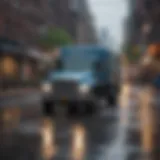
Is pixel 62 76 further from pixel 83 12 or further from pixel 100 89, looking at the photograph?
pixel 83 12

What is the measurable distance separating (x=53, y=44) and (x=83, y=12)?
45972mm

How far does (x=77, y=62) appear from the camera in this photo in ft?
88.0

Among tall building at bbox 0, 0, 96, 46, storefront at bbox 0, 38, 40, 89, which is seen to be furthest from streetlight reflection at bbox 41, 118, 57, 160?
storefront at bbox 0, 38, 40, 89

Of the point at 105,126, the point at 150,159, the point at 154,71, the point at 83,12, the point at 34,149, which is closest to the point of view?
the point at 150,159

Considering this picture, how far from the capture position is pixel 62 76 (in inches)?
983

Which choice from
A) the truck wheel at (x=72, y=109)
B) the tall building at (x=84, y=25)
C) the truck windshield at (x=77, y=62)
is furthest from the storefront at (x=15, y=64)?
the truck wheel at (x=72, y=109)

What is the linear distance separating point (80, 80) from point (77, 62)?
2.47 m

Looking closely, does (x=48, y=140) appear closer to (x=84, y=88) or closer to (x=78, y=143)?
(x=78, y=143)

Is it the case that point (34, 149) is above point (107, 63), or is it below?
below

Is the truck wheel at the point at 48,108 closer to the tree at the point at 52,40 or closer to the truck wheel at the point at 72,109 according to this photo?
the truck wheel at the point at 72,109

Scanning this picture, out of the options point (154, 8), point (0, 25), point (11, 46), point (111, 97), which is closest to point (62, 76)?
point (111, 97)

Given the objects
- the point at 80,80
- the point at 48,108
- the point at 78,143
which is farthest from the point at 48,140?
the point at 48,108

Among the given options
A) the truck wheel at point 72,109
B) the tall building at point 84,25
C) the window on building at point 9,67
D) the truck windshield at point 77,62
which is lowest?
the truck wheel at point 72,109

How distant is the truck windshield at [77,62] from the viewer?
86.5 ft
